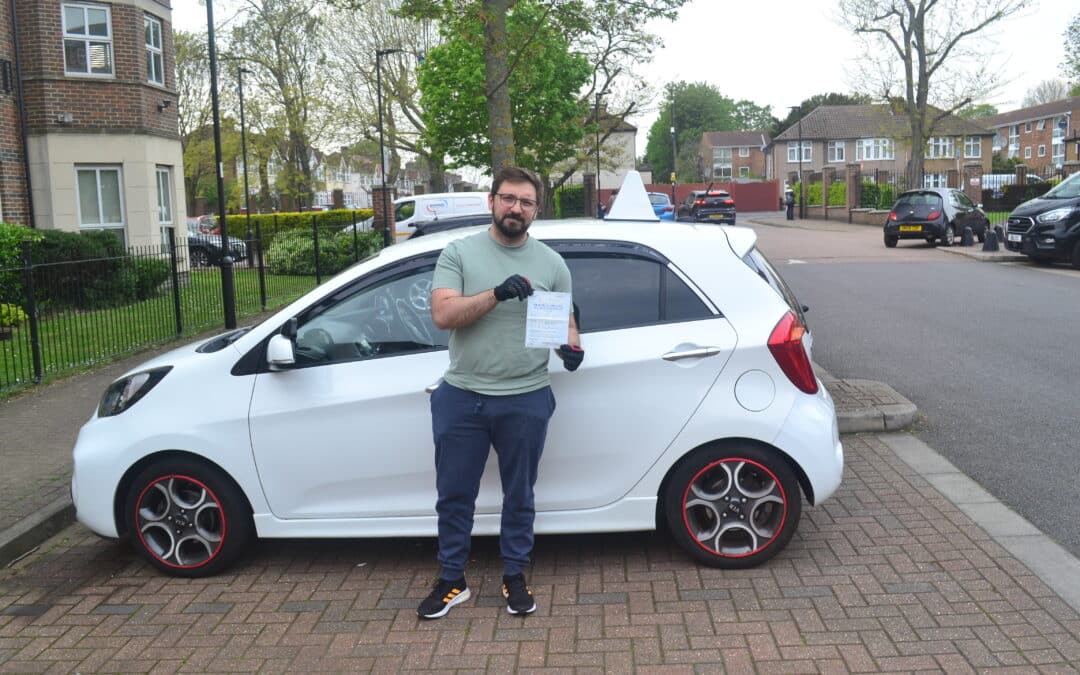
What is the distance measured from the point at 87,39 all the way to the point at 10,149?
2712 mm

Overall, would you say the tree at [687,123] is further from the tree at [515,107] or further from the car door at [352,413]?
the car door at [352,413]

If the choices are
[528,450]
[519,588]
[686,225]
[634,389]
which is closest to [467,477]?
[528,450]

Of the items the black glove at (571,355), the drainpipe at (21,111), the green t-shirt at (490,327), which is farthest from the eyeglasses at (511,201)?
the drainpipe at (21,111)

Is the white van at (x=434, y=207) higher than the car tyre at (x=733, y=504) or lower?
higher

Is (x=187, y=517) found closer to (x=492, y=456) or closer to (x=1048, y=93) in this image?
(x=492, y=456)

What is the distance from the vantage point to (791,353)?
4516 mm

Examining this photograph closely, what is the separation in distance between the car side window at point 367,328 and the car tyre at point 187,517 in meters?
0.70

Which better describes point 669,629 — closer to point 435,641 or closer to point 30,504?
point 435,641

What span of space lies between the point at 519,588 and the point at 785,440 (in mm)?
1354

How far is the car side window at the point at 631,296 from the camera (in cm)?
460

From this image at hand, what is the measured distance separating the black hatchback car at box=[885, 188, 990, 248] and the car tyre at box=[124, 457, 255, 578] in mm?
25572

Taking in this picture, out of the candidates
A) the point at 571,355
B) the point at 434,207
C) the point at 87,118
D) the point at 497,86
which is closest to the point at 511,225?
the point at 571,355

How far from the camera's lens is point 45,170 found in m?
19.6

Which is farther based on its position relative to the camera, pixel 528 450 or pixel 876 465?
pixel 876 465
